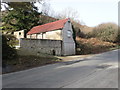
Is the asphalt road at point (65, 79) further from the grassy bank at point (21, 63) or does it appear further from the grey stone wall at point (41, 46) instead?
the grey stone wall at point (41, 46)

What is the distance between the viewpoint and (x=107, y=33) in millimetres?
36750

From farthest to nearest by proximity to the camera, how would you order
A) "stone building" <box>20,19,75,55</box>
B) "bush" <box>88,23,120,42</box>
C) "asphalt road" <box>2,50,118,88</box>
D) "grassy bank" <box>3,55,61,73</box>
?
1. "bush" <box>88,23,120,42</box>
2. "stone building" <box>20,19,75,55</box>
3. "grassy bank" <box>3,55,61,73</box>
4. "asphalt road" <box>2,50,118,88</box>

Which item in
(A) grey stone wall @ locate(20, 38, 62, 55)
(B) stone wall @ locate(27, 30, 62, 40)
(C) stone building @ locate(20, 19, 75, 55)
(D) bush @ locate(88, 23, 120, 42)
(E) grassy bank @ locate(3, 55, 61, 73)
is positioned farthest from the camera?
(D) bush @ locate(88, 23, 120, 42)

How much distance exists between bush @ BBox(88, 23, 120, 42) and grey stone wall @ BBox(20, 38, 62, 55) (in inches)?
813

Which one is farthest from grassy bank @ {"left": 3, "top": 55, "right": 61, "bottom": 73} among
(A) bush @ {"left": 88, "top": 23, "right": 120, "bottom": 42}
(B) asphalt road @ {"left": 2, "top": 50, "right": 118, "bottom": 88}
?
(A) bush @ {"left": 88, "top": 23, "right": 120, "bottom": 42}

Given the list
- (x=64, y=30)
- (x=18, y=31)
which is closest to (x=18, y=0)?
(x=64, y=30)

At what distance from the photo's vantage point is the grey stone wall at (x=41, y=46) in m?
17.7

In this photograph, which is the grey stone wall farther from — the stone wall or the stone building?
the stone wall

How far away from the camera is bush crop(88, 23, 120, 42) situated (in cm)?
3622

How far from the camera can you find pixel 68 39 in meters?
22.5

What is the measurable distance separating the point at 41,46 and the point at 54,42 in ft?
7.97

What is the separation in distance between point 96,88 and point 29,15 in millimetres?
29262

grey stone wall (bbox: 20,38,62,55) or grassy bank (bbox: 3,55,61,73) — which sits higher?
grey stone wall (bbox: 20,38,62,55)

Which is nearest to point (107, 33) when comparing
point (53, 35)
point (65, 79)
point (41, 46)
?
point (53, 35)
